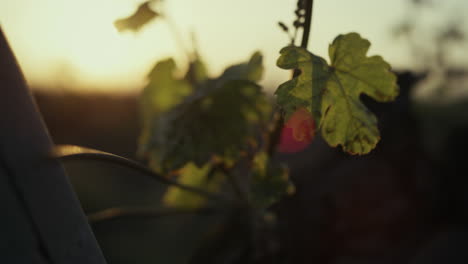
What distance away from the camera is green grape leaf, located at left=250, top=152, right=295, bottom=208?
139 centimetres

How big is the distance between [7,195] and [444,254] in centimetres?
244

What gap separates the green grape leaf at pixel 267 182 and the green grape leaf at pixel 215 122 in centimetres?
10

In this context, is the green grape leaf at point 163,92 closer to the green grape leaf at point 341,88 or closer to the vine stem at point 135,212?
the vine stem at point 135,212

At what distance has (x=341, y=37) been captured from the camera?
107 cm

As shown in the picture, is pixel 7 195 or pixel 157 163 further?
pixel 157 163

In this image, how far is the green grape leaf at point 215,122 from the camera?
1.50 meters

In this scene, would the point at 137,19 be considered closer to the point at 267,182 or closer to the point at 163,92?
the point at 163,92

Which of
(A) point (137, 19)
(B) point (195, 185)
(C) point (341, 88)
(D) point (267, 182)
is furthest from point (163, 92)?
(C) point (341, 88)

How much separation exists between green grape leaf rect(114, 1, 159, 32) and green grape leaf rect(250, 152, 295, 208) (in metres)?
0.69

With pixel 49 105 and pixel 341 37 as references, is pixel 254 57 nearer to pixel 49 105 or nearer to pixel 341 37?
pixel 341 37

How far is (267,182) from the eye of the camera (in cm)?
143

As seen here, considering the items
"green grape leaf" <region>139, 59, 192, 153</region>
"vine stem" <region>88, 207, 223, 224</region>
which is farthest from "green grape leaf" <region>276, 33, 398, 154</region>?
"green grape leaf" <region>139, 59, 192, 153</region>

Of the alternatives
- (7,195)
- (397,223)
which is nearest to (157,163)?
(7,195)

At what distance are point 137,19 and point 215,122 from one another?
1.66 ft
